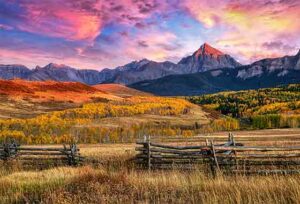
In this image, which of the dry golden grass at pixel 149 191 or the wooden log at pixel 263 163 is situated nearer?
the dry golden grass at pixel 149 191

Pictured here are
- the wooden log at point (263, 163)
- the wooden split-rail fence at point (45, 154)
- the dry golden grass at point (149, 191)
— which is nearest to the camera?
the dry golden grass at point (149, 191)

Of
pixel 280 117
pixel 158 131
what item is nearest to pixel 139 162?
pixel 158 131

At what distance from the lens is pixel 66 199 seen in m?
9.53

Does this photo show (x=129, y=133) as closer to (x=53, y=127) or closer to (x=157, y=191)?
(x=53, y=127)

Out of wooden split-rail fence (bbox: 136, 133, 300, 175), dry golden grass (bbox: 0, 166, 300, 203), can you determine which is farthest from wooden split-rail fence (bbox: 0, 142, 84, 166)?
dry golden grass (bbox: 0, 166, 300, 203)

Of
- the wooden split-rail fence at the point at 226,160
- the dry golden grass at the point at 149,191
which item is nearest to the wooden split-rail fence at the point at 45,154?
the wooden split-rail fence at the point at 226,160

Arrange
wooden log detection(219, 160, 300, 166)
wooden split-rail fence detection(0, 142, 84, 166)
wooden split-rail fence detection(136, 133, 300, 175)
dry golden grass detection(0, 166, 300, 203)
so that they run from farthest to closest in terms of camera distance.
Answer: wooden split-rail fence detection(0, 142, 84, 166) → wooden log detection(219, 160, 300, 166) → wooden split-rail fence detection(136, 133, 300, 175) → dry golden grass detection(0, 166, 300, 203)

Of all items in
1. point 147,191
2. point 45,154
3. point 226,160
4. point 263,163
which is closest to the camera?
point 147,191

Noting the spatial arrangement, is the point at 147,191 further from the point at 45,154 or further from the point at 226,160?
the point at 45,154

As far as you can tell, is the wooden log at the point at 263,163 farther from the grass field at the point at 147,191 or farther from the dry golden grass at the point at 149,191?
the dry golden grass at the point at 149,191

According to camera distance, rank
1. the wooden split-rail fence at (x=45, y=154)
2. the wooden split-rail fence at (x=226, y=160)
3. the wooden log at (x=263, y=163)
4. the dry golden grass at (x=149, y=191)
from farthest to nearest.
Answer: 1. the wooden split-rail fence at (x=45, y=154)
2. the wooden log at (x=263, y=163)
3. the wooden split-rail fence at (x=226, y=160)
4. the dry golden grass at (x=149, y=191)

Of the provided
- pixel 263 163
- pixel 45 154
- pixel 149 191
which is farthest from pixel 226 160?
pixel 45 154

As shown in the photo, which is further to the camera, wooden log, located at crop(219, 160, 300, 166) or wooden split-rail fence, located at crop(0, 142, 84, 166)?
wooden split-rail fence, located at crop(0, 142, 84, 166)

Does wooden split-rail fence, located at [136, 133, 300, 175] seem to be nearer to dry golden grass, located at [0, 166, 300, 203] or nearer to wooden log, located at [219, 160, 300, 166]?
wooden log, located at [219, 160, 300, 166]
